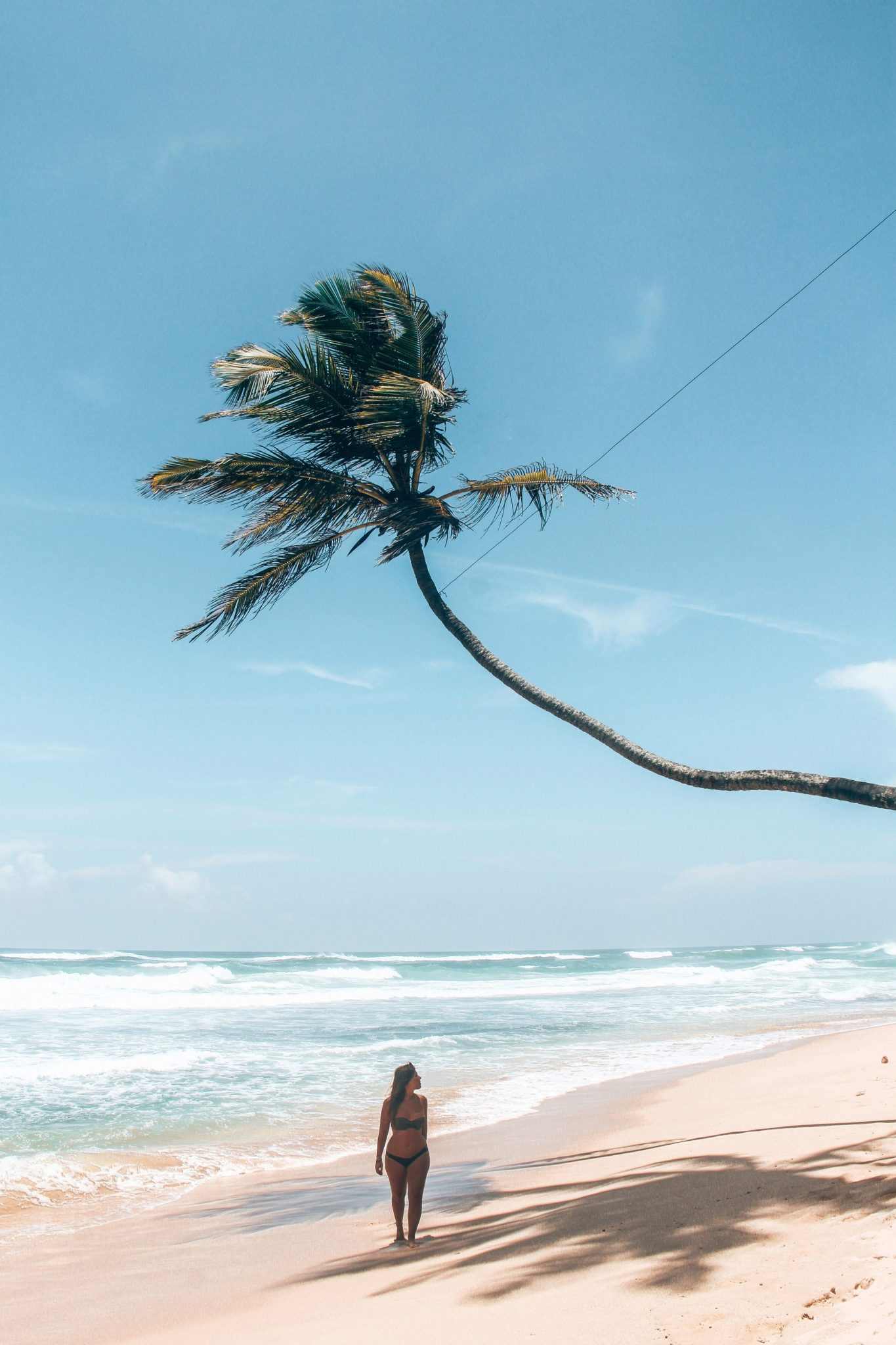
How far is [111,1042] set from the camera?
17.4 meters

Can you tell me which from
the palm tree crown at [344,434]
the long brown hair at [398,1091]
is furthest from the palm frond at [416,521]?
the long brown hair at [398,1091]

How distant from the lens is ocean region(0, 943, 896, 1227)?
9336 mm

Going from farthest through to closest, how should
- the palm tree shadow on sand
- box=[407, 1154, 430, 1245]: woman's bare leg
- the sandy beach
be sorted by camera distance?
box=[407, 1154, 430, 1245]: woman's bare leg → the palm tree shadow on sand → the sandy beach

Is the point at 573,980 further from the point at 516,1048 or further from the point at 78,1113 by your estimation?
the point at 78,1113

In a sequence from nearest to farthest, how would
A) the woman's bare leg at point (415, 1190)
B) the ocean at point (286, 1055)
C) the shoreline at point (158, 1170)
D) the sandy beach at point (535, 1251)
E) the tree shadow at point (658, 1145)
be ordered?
1. the sandy beach at point (535, 1251)
2. the woman's bare leg at point (415, 1190)
3. the shoreline at point (158, 1170)
4. the tree shadow at point (658, 1145)
5. the ocean at point (286, 1055)

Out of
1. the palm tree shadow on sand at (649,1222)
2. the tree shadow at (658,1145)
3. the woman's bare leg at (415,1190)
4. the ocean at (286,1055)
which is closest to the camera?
the palm tree shadow on sand at (649,1222)

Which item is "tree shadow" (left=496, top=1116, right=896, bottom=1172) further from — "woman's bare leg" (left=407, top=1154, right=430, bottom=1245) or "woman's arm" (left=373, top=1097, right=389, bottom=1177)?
"woman's arm" (left=373, top=1097, right=389, bottom=1177)

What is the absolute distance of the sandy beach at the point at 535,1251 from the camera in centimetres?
388

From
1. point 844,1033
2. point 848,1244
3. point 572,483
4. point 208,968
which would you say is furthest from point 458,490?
point 208,968

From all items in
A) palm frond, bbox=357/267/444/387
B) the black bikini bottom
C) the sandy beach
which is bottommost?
the sandy beach

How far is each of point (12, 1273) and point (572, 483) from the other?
7.62 meters

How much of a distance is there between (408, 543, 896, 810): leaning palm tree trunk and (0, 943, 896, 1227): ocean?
5414 millimetres

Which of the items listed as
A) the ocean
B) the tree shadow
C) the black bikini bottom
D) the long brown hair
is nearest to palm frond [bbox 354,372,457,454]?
the long brown hair

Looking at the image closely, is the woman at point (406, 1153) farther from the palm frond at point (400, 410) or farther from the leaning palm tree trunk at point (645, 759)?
the palm frond at point (400, 410)
